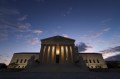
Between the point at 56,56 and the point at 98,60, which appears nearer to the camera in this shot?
the point at 56,56

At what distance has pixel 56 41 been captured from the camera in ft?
139

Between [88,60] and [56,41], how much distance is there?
90.9 ft

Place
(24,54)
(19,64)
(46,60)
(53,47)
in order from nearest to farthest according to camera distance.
Answer: (46,60), (53,47), (19,64), (24,54)

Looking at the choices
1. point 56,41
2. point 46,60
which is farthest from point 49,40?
point 46,60

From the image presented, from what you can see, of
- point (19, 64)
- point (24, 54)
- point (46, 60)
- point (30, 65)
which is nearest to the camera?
point (30, 65)

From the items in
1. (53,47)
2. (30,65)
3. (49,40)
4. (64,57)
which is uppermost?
(49,40)

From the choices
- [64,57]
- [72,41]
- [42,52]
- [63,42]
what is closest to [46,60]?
[42,52]

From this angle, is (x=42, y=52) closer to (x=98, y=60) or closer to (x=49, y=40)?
(x=49, y=40)

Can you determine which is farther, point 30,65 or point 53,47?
point 53,47

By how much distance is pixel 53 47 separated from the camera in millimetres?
41250

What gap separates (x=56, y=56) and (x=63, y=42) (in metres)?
6.24

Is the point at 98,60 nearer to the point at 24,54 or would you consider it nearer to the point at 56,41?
the point at 56,41

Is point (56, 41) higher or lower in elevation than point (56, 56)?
higher

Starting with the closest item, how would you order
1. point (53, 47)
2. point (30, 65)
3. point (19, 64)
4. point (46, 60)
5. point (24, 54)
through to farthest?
point (30, 65), point (46, 60), point (53, 47), point (19, 64), point (24, 54)
